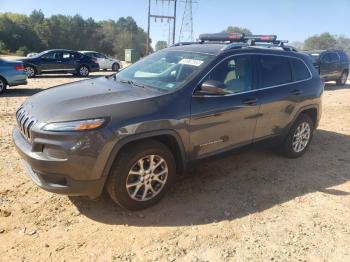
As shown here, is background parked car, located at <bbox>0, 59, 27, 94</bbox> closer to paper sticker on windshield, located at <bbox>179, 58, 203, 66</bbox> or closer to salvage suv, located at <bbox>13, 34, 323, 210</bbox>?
salvage suv, located at <bbox>13, 34, 323, 210</bbox>

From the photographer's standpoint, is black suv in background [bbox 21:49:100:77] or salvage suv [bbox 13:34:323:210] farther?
black suv in background [bbox 21:49:100:77]

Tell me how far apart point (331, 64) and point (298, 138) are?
1255 cm

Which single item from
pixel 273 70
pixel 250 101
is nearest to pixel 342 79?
pixel 273 70

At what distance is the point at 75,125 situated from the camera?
127 inches

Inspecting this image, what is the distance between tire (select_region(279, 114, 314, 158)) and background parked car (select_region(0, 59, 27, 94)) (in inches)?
362

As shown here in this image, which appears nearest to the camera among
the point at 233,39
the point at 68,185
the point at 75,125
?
the point at 75,125

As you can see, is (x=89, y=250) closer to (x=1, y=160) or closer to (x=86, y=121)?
(x=86, y=121)

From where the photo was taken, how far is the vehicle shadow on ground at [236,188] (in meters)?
3.78

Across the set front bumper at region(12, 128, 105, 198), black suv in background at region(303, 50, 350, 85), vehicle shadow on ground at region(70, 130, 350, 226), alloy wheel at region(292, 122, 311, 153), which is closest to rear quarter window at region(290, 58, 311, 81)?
alloy wheel at region(292, 122, 311, 153)

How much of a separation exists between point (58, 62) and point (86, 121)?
1545 centimetres

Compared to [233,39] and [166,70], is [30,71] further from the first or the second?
[166,70]

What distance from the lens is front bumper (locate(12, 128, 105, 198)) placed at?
3.23m

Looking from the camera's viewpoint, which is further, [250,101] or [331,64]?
[331,64]

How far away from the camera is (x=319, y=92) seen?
5.86 meters
